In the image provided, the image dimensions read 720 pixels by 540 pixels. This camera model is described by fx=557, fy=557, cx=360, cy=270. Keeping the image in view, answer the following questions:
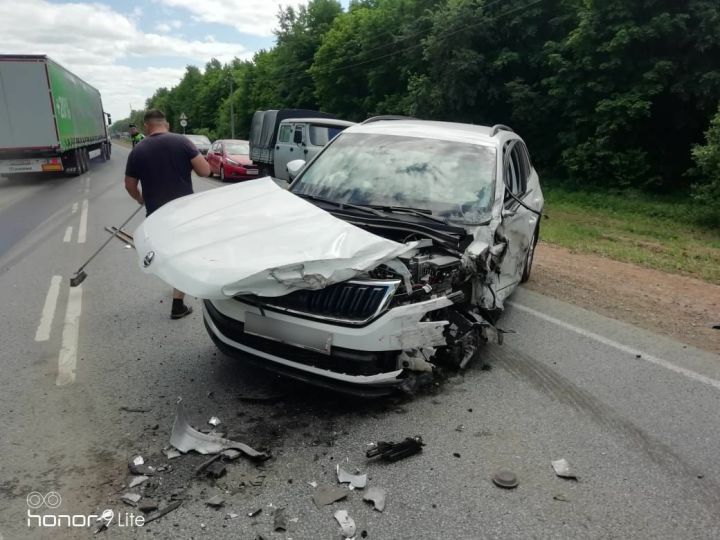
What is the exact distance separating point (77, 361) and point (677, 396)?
4.61m

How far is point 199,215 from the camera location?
419 cm

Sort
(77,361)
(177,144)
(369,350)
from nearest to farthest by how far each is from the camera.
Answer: (369,350) → (77,361) → (177,144)

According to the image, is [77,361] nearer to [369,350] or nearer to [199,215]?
[199,215]

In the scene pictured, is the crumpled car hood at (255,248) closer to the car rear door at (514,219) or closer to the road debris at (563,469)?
the car rear door at (514,219)

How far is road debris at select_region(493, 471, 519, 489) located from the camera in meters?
2.98

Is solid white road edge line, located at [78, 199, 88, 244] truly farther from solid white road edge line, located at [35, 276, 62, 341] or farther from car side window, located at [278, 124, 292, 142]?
car side window, located at [278, 124, 292, 142]

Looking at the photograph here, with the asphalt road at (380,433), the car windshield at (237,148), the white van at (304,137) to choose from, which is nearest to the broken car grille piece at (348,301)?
the asphalt road at (380,433)

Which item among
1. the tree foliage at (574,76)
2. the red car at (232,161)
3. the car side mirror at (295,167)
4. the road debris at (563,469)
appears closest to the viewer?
the road debris at (563,469)

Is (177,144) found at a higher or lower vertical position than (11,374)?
higher

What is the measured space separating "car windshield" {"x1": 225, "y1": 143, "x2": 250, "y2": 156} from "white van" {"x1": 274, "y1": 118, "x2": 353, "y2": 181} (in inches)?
177

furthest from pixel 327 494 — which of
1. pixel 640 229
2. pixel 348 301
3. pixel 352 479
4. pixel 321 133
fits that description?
pixel 321 133

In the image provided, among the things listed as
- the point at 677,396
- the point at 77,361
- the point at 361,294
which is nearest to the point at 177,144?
the point at 77,361

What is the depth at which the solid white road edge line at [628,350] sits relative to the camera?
4438 millimetres

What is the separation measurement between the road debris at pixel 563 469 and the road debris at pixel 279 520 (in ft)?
5.03
